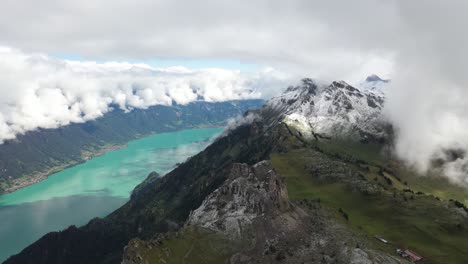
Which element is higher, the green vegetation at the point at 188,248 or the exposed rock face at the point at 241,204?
the exposed rock face at the point at 241,204

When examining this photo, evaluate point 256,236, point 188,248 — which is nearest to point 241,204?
point 256,236

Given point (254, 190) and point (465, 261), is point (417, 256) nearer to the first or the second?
point (465, 261)

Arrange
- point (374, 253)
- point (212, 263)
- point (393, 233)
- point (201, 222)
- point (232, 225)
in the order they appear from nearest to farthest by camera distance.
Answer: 1. point (212, 263)
2. point (374, 253)
3. point (232, 225)
4. point (201, 222)
5. point (393, 233)

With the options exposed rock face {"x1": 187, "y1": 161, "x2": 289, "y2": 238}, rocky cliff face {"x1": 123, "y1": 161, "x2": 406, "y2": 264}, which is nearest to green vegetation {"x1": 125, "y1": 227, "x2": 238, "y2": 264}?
rocky cliff face {"x1": 123, "y1": 161, "x2": 406, "y2": 264}

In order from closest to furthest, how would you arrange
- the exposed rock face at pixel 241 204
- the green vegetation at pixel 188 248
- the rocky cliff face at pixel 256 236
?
the green vegetation at pixel 188 248
the rocky cliff face at pixel 256 236
the exposed rock face at pixel 241 204

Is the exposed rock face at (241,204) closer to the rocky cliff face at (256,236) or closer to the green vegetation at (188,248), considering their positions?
the rocky cliff face at (256,236)

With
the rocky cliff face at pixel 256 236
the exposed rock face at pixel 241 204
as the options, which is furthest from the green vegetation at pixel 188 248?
the exposed rock face at pixel 241 204

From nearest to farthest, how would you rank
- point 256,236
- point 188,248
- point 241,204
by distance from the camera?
1. point 188,248
2. point 256,236
3. point 241,204

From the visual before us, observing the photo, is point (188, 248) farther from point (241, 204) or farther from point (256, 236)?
point (241, 204)

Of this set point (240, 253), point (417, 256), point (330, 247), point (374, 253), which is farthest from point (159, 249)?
point (417, 256)
